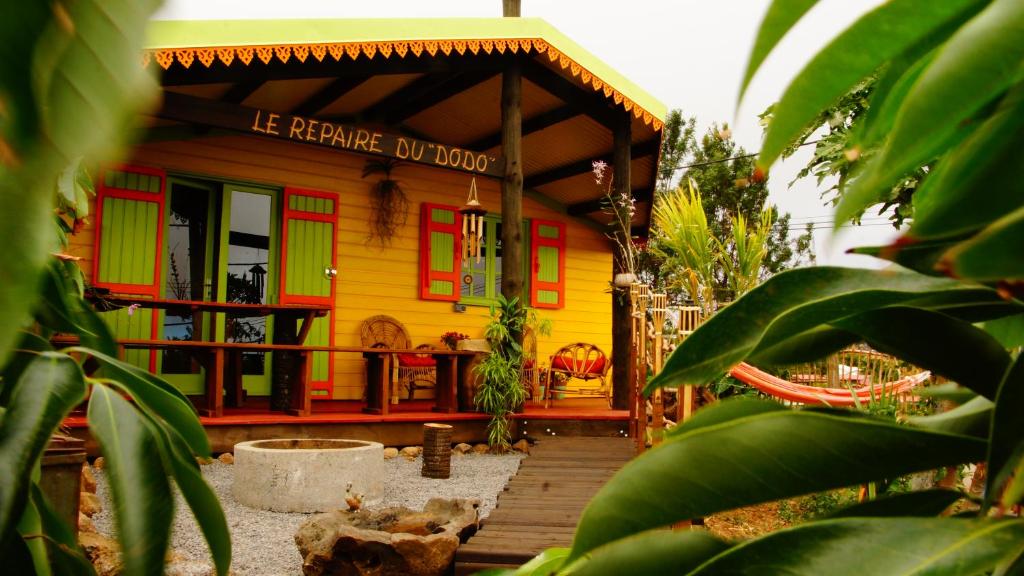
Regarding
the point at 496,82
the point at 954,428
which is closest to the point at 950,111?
Answer: the point at 954,428

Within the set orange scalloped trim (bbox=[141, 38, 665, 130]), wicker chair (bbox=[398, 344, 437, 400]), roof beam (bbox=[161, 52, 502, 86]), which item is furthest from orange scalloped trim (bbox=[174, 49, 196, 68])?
wicker chair (bbox=[398, 344, 437, 400])

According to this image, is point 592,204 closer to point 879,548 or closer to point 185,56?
point 185,56

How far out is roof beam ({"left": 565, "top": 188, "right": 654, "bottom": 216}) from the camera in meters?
10.4

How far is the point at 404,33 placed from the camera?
22.9 feet

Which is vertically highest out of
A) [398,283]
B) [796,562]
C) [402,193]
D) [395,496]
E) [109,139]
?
[402,193]

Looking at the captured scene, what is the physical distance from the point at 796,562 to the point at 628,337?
25.9ft

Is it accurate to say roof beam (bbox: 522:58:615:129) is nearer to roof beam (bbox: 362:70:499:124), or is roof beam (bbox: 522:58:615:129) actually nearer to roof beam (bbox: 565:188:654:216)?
roof beam (bbox: 362:70:499:124)

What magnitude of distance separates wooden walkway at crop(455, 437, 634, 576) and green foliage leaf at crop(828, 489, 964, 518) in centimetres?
247

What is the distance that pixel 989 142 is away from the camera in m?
0.24

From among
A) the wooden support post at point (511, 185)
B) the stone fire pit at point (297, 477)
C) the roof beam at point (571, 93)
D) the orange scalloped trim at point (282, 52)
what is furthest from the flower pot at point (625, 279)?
the orange scalloped trim at point (282, 52)

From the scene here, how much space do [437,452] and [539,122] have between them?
462cm

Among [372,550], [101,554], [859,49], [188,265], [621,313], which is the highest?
[188,265]

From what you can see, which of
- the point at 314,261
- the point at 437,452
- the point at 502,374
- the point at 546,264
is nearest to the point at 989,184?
the point at 437,452

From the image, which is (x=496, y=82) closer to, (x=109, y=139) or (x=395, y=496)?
(x=395, y=496)
